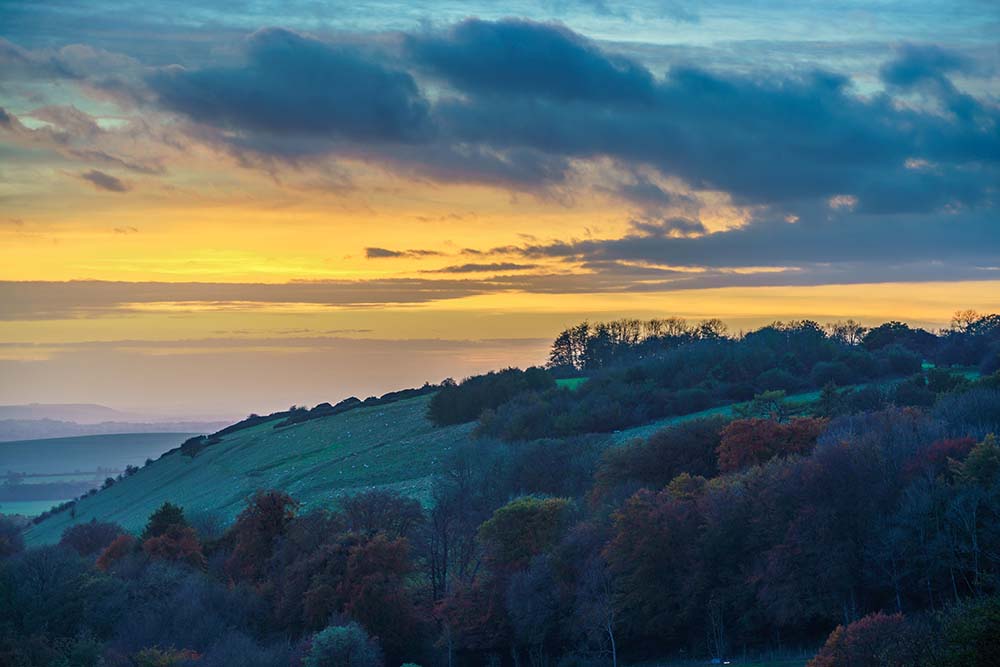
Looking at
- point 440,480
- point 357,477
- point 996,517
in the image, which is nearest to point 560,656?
point 996,517

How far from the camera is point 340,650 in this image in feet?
175

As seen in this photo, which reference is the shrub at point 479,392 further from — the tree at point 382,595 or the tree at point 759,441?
the tree at point 382,595

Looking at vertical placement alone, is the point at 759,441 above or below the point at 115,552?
above

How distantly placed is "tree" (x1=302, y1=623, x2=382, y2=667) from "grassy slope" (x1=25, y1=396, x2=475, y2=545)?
45.7m

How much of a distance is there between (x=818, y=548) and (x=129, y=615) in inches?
1587

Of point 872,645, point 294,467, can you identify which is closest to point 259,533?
point 294,467

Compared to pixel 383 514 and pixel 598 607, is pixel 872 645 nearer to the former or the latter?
pixel 598 607

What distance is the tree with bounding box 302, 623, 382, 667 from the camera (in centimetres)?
5297

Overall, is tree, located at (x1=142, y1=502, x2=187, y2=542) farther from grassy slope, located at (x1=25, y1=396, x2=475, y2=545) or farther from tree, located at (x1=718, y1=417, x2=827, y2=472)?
tree, located at (x1=718, y1=417, x2=827, y2=472)

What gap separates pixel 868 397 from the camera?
109 meters

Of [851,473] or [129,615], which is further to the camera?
[129,615]

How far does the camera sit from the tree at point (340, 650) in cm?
5297

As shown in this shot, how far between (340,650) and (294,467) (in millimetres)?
74748

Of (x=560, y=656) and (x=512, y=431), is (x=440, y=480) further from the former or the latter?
(x=560, y=656)
